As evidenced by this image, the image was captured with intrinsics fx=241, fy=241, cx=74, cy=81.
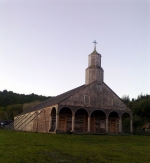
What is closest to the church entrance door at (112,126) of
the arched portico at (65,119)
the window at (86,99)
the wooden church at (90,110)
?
the wooden church at (90,110)

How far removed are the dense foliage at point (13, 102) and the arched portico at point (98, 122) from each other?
52367 mm

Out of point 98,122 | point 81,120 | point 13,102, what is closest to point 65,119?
point 81,120

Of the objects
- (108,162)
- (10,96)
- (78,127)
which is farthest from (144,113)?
(10,96)

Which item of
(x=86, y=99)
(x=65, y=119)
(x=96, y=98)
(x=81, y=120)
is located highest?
(x=96, y=98)

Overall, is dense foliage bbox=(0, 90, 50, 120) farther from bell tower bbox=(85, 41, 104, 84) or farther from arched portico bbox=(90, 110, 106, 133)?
arched portico bbox=(90, 110, 106, 133)

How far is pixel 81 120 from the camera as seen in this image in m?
34.4

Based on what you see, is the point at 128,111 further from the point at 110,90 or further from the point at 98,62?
the point at 98,62

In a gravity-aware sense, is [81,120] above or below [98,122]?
above

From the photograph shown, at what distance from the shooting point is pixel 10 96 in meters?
108

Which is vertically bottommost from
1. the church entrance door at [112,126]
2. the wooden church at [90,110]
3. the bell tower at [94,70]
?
the church entrance door at [112,126]

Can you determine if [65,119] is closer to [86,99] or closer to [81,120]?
[81,120]

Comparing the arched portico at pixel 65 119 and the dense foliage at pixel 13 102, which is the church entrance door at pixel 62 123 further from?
the dense foliage at pixel 13 102

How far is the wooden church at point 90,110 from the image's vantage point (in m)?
32.1

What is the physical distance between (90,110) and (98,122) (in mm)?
4145
